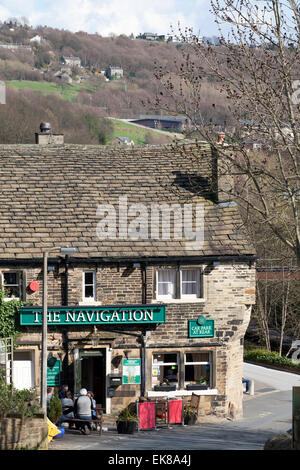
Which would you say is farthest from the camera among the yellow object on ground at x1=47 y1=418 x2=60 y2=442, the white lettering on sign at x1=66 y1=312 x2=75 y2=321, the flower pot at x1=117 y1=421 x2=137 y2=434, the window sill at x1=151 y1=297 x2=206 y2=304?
the window sill at x1=151 y1=297 x2=206 y2=304

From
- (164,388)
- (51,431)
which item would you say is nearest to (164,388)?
(164,388)

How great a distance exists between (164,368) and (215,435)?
12.3 ft

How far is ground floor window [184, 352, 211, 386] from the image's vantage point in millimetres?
28875

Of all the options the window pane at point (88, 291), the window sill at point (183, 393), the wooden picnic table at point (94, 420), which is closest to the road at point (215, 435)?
the wooden picnic table at point (94, 420)

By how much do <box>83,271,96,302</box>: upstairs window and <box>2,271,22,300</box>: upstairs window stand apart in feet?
6.81

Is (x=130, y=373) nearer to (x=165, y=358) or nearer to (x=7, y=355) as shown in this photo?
(x=165, y=358)

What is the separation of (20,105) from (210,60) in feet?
339

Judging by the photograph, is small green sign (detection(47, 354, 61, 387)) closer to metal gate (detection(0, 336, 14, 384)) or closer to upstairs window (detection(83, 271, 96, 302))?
metal gate (detection(0, 336, 14, 384))

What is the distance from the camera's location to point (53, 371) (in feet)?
91.4

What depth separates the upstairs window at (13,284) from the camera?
2803cm

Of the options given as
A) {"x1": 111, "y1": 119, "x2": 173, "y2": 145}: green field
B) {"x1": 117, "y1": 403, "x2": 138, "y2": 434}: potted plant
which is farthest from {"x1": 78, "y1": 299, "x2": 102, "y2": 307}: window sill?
{"x1": 111, "y1": 119, "x2": 173, "y2": 145}: green field

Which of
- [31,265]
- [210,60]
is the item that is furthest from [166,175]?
[210,60]

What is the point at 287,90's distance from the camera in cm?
2172

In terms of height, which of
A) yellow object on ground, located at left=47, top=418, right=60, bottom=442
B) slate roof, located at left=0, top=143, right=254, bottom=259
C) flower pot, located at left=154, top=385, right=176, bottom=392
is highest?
slate roof, located at left=0, top=143, right=254, bottom=259
